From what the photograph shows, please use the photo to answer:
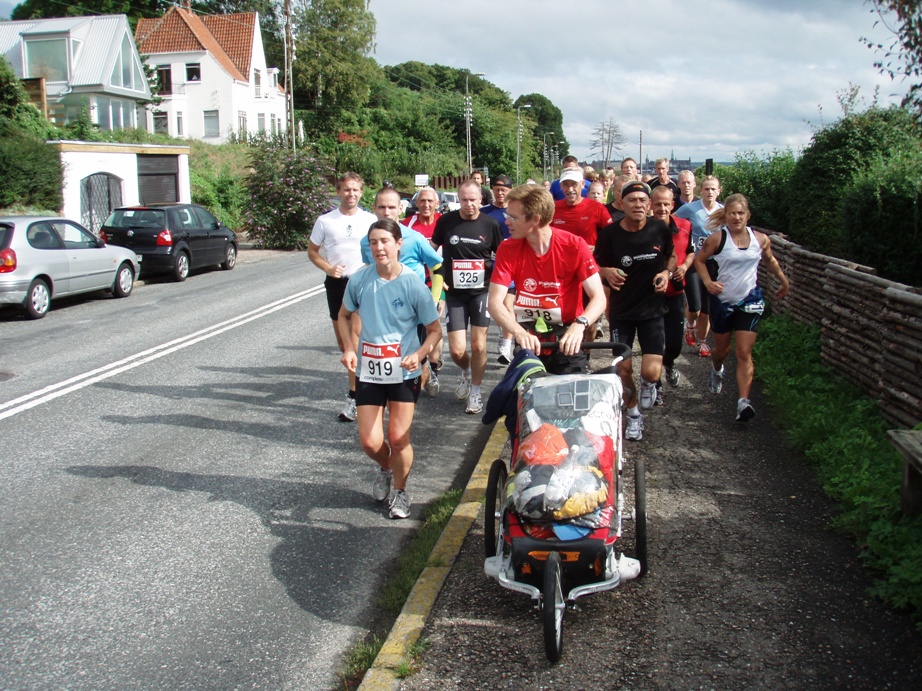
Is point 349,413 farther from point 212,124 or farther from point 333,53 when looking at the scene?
point 333,53

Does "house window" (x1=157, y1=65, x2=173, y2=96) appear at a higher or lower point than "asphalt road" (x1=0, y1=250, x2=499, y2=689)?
higher

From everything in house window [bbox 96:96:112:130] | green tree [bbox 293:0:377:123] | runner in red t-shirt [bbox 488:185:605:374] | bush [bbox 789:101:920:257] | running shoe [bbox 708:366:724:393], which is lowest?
running shoe [bbox 708:366:724:393]

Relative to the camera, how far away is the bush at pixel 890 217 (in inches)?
361

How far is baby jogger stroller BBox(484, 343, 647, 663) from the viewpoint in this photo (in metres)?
3.84

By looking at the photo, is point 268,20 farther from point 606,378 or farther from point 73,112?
point 606,378

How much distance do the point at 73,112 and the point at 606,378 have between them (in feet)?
170

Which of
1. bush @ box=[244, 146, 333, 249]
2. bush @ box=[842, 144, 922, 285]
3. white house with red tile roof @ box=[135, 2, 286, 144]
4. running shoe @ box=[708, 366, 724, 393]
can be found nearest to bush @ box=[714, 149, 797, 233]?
bush @ box=[842, 144, 922, 285]

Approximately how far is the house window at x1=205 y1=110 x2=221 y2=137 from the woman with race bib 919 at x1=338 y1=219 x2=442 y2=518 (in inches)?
2546

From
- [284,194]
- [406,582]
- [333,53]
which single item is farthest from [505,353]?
[333,53]

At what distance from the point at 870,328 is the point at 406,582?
4.91m

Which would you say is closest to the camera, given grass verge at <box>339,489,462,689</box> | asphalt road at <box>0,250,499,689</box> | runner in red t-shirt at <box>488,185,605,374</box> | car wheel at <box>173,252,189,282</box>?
grass verge at <box>339,489,462,689</box>

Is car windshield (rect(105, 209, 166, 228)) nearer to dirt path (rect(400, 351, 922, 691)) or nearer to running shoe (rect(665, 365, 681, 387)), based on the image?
running shoe (rect(665, 365, 681, 387))

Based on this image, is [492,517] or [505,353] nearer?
[492,517]

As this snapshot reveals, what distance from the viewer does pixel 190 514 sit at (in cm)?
570
